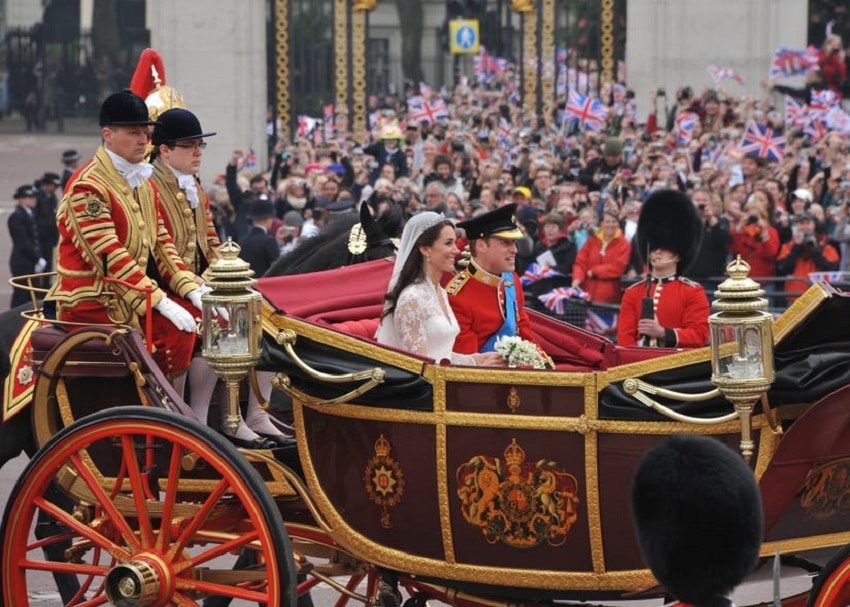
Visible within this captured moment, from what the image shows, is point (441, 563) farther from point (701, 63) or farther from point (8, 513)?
point (701, 63)

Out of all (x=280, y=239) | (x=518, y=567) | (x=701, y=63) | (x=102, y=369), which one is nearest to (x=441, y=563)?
(x=518, y=567)

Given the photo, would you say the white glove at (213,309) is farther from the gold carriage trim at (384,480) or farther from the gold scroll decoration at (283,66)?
the gold scroll decoration at (283,66)

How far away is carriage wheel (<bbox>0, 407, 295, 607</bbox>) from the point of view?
5.70m

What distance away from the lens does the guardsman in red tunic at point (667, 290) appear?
822 centimetres

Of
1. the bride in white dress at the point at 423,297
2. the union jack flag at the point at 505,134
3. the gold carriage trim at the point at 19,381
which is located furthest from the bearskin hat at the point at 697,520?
the union jack flag at the point at 505,134

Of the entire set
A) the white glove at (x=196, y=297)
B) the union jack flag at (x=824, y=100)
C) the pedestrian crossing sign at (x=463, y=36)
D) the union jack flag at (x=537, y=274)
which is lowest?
the union jack flag at (x=537, y=274)

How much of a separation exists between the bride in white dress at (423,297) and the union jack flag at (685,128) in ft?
41.5

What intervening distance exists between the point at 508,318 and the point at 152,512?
161 cm

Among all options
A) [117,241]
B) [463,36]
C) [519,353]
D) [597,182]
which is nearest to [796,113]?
[597,182]

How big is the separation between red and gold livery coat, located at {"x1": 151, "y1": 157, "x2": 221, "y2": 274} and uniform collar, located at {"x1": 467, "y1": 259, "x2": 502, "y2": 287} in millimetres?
1034

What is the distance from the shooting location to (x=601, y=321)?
1276 centimetres

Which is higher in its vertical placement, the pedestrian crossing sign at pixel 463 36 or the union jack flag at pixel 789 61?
the pedestrian crossing sign at pixel 463 36

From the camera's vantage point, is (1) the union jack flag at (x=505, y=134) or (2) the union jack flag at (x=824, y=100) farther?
(1) the union jack flag at (x=505, y=134)

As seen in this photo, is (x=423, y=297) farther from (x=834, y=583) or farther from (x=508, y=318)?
(x=834, y=583)
